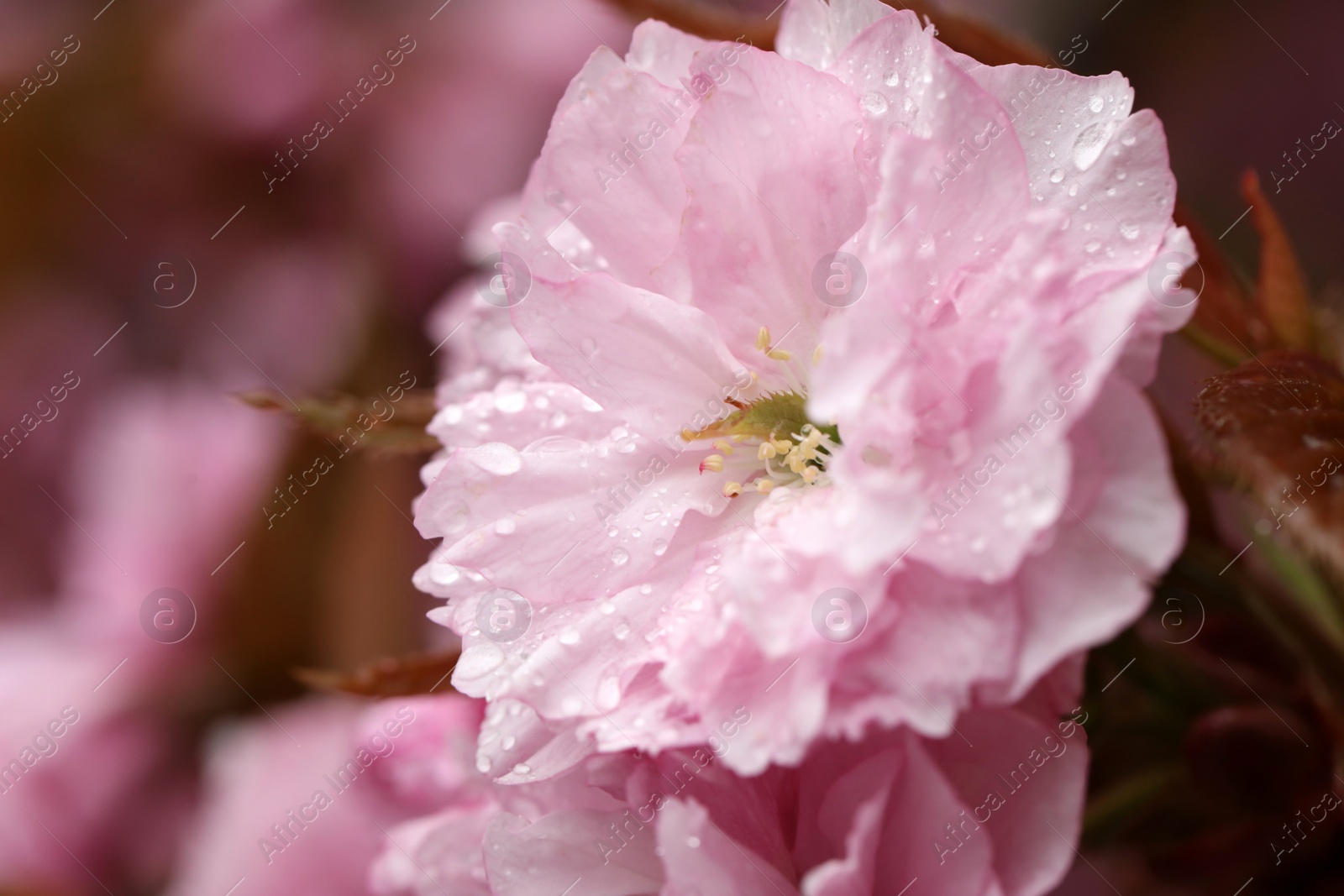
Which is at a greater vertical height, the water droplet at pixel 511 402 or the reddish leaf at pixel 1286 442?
the water droplet at pixel 511 402

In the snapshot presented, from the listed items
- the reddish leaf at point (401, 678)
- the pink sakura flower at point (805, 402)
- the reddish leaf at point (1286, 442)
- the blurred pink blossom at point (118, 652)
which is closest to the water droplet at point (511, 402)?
the pink sakura flower at point (805, 402)

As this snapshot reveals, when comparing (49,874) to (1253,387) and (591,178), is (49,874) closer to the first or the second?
(591,178)

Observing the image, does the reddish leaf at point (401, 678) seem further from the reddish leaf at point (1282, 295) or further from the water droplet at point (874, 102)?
the reddish leaf at point (1282, 295)

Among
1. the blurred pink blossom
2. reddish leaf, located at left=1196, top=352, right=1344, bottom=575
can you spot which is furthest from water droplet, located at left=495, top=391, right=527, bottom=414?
the blurred pink blossom

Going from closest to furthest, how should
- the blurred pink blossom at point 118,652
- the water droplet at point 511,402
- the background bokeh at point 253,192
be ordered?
1. the water droplet at point 511,402
2. the blurred pink blossom at point 118,652
3. the background bokeh at point 253,192

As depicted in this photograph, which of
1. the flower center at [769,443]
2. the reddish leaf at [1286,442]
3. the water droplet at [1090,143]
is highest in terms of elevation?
the water droplet at [1090,143]

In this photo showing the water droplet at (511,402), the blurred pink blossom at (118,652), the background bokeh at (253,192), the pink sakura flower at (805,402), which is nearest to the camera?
the pink sakura flower at (805,402)

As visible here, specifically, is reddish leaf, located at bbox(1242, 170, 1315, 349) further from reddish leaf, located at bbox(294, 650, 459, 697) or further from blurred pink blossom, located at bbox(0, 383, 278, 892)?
blurred pink blossom, located at bbox(0, 383, 278, 892)

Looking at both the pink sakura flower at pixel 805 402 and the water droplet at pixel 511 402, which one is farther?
the water droplet at pixel 511 402
